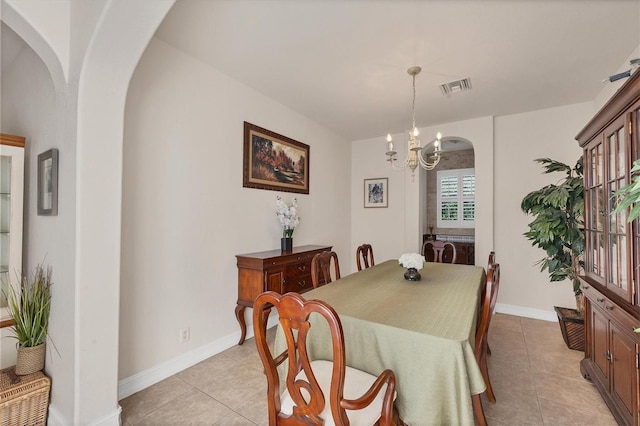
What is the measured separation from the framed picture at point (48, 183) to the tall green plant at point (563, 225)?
4.27m

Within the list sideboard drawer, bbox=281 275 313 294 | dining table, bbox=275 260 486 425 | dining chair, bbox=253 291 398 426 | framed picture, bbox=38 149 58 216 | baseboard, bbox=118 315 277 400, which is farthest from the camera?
sideboard drawer, bbox=281 275 313 294

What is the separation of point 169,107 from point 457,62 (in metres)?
2.65

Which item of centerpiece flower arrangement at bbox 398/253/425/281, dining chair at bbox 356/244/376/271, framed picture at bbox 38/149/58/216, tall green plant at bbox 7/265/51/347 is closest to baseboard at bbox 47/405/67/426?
tall green plant at bbox 7/265/51/347

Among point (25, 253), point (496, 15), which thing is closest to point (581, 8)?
A: point (496, 15)

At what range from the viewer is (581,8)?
2.00 metres

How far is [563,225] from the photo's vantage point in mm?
3008

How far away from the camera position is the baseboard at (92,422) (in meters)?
1.72

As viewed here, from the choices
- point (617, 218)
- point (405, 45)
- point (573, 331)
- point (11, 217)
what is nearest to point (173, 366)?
point (11, 217)

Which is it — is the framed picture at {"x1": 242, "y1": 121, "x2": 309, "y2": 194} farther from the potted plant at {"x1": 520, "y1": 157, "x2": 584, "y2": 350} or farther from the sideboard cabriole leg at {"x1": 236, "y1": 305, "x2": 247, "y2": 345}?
the potted plant at {"x1": 520, "y1": 157, "x2": 584, "y2": 350}

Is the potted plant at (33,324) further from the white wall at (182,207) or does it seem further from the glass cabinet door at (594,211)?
the glass cabinet door at (594,211)

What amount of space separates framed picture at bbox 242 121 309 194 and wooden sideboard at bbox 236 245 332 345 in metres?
0.87

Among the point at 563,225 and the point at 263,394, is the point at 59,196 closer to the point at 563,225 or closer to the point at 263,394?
the point at 263,394

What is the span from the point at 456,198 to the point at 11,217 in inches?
270

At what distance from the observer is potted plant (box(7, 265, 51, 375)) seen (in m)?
1.86
